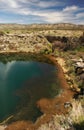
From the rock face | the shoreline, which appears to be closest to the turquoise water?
the shoreline

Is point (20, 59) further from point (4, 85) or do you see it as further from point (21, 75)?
point (4, 85)

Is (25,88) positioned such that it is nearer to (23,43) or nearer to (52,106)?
(52,106)

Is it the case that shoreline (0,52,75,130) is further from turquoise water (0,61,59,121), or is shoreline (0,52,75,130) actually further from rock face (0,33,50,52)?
rock face (0,33,50,52)

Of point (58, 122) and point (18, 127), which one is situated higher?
point (58, 122)

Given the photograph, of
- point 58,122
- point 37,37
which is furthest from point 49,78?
point 37,37

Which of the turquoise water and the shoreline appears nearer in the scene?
the shoreline

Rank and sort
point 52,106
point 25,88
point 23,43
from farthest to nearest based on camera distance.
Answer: point 23,43 < point 25,88 < point 52,106

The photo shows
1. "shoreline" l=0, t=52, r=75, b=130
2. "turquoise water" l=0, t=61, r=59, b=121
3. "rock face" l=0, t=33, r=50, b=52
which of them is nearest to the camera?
"shoreline" l=0, t=52, r=75, b=130

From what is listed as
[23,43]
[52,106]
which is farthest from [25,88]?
[23,43]
